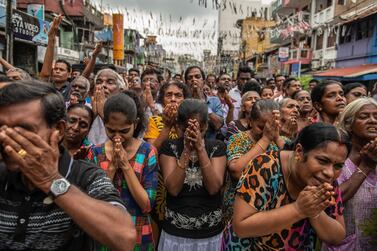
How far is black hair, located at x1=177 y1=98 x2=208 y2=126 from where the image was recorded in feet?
9.11

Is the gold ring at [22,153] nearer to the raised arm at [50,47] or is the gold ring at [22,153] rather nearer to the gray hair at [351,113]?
the gray hair at [351,113]

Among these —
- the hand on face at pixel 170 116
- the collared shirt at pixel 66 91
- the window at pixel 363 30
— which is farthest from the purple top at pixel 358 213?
the window at pixel 363 30

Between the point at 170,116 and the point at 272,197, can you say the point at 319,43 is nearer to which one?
the point at 170,116

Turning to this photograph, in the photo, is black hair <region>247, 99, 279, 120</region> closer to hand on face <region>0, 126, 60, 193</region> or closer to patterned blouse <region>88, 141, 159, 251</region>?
patterned blouse <region>88, 141, 159, 251</region>

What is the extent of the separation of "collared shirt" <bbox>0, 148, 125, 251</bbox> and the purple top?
5.38 feet

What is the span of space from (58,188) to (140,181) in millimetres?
1154

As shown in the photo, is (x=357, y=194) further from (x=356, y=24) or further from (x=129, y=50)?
(x=129, y=50)

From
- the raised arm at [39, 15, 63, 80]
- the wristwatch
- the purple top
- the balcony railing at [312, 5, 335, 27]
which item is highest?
the balcony railing at [312, 5, 335, 27]

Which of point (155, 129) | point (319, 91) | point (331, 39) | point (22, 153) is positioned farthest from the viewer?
point (331, 39)

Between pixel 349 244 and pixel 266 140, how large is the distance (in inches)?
37.2

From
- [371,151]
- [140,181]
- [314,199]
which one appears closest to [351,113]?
[371,151]

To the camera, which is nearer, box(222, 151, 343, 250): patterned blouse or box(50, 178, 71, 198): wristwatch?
box(50, 178, 71, 198): wristwatch

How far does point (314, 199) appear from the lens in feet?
5.51

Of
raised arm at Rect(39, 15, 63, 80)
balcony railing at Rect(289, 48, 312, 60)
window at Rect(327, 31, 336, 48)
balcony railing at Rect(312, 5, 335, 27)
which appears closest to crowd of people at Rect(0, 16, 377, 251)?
raised arm at Rect(39, 15, 63, 80)
